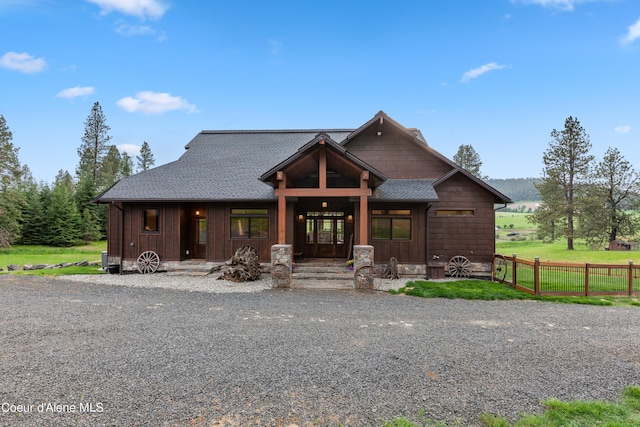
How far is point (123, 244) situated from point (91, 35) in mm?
13297

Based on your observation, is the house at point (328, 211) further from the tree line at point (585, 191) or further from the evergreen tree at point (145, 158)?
the evergreen tree at point (145, 158)

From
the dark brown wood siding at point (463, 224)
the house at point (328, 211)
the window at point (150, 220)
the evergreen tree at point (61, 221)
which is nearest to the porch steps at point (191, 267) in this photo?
the house at point (328, 211)

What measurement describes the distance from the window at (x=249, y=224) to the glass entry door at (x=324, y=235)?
208 centimetres

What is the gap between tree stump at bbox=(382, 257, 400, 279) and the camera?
11205mm

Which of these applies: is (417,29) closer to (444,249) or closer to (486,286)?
(444,249)

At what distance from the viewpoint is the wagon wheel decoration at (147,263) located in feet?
39.9

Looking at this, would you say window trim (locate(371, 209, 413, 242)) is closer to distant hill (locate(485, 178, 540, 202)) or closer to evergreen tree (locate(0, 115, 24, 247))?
evergreen tree (locate(0, 115, 24, 247))

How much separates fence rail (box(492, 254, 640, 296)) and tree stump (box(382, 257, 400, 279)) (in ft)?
12.3

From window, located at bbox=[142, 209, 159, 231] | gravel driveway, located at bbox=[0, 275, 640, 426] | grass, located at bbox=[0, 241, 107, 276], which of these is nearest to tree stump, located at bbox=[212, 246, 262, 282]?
gravel driveway, located at bbox=[0, 275, 640, 426]

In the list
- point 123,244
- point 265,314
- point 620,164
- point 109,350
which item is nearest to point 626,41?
point 620,164

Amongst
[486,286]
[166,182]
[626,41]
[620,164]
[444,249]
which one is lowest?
[486,286]

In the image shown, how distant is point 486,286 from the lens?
9.88 metres

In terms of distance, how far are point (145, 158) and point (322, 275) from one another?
144 ft

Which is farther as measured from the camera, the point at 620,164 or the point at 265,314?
the point at 620,164
